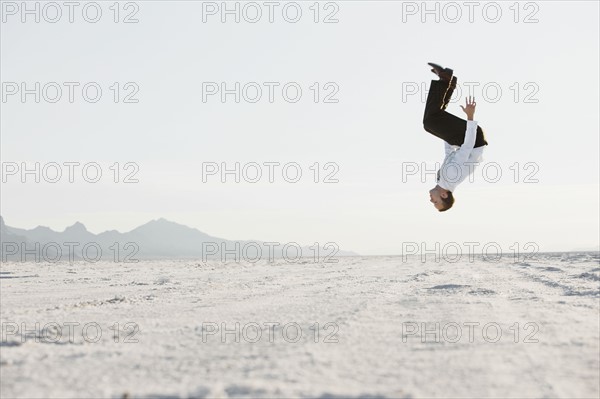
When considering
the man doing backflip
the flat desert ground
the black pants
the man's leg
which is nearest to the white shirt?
the man doing backflip

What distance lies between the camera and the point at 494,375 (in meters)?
3.29

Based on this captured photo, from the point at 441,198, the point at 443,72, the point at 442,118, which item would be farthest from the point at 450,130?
the point at 441,198

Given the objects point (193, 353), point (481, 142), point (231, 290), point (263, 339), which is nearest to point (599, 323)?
point (481, 142)

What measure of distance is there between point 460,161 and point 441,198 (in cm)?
53

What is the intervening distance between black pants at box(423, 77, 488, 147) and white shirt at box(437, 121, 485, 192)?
11 centimetres

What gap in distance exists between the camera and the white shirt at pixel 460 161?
6.15 meters

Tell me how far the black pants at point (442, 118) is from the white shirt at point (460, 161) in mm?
112

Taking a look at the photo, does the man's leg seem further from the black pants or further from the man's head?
the man's head

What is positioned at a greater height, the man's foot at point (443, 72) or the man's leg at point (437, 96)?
the man's foot at point (443, 72)

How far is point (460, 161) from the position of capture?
6250mm

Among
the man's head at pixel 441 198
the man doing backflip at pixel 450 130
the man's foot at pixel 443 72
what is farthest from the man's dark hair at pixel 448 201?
the man's foot at pixel 443 72

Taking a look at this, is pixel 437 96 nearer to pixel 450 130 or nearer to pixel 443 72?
pixel 443 72

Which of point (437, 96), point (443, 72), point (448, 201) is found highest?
point (443, 72)

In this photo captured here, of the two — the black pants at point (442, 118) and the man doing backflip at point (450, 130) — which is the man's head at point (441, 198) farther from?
the black pants at point (442, 118)
